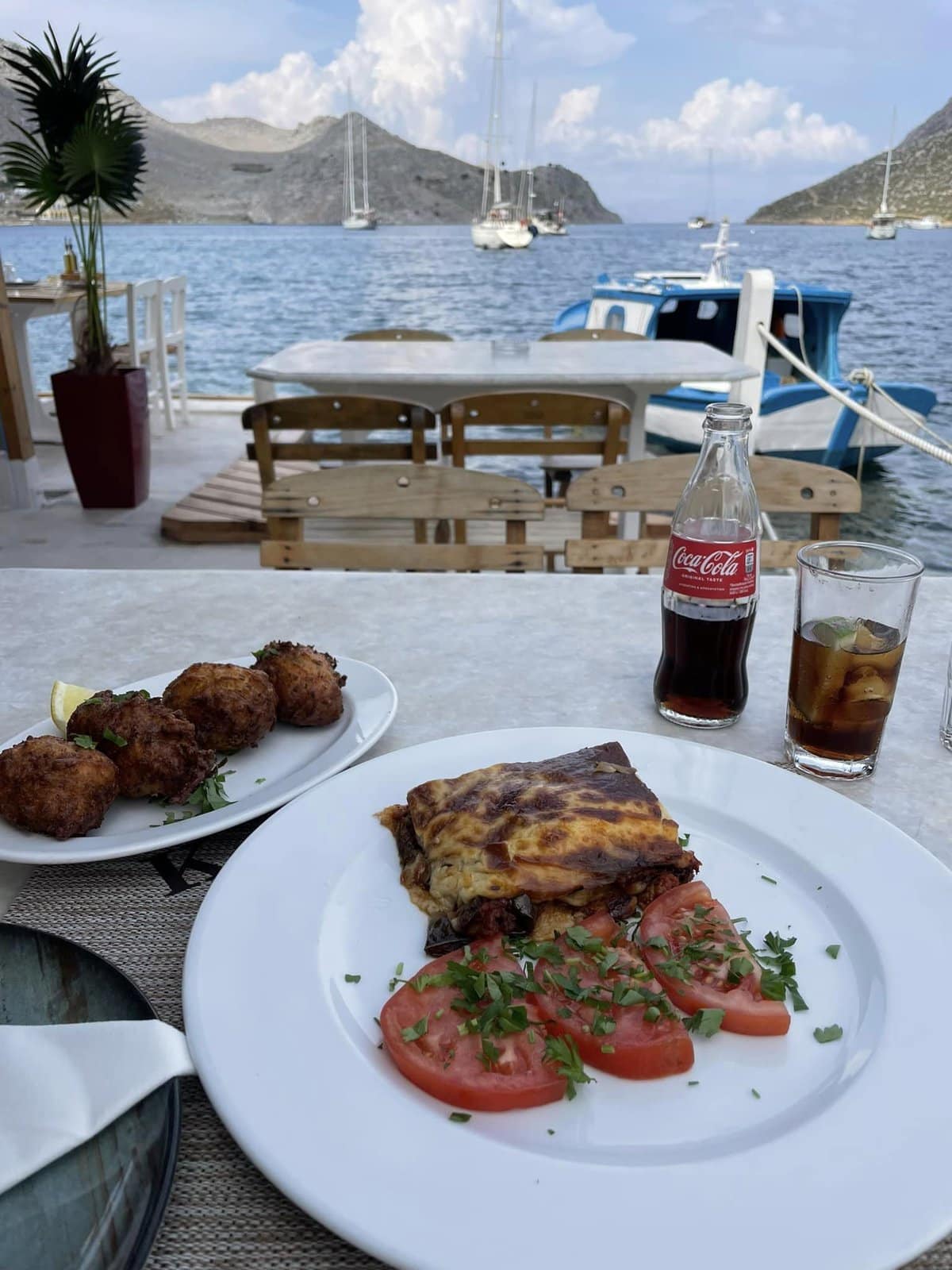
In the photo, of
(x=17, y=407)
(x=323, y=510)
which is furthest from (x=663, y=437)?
(x=323, y=510)

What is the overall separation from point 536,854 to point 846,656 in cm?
51

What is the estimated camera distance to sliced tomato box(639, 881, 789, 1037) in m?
0.65

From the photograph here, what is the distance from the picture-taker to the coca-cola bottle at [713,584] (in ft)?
3.72

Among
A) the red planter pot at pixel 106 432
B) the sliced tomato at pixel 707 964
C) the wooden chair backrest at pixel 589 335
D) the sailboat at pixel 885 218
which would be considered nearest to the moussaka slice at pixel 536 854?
the sliced tomato at pixel 707 964

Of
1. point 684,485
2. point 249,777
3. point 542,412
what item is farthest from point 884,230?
point 249,777

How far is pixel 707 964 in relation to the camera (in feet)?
2.24

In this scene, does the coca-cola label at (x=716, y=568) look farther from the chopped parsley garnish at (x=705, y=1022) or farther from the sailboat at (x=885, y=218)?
the sailboat at (x=885, y=218)

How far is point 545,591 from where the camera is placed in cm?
167

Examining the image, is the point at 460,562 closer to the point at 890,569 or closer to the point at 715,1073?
the point at 890,569

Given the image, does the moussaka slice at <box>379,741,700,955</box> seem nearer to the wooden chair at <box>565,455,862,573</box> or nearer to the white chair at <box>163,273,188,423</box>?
the wooden chair at <box>565,455,862,573</box>

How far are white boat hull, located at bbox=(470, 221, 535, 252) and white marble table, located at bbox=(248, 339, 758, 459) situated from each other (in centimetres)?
5443

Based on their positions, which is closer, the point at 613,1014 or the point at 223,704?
the point at 613,1014

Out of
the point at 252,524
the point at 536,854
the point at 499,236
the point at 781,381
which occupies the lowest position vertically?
the point at 252,524

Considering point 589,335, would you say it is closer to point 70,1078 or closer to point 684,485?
point 684,485
